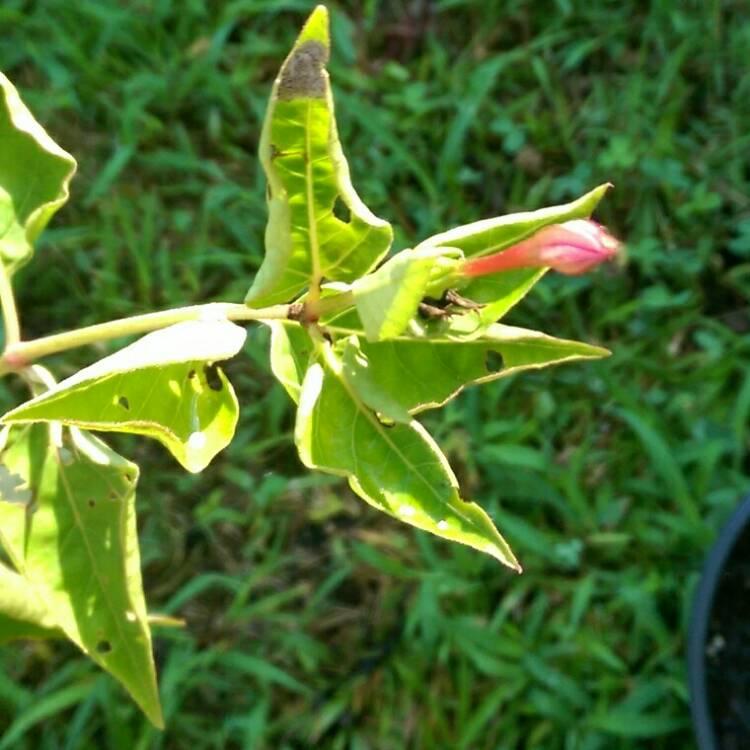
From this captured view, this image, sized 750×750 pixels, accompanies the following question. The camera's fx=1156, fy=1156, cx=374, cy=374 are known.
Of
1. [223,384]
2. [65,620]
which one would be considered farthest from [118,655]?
[223,384]

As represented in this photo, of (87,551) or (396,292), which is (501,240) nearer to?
(396,292)

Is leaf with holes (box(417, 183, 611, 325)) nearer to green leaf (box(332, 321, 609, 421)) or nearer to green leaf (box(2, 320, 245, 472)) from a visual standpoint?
green leaf (box(332, 321, 609, 421))

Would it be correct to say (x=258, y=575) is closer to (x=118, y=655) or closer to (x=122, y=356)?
(x=118, y=655)

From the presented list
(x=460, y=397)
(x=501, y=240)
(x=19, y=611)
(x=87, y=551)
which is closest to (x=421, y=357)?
(x=501, y=240)

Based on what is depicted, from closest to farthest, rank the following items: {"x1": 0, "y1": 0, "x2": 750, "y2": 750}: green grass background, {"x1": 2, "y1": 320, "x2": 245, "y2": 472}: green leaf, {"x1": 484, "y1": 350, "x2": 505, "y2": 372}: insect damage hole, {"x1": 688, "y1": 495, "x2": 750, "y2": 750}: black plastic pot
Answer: {"x1": 2, "y1": 320, "x2": 245, "y2": 472}: green leaf < {"x1": 484, "y1": 350, "x2": 505, "y2": 372}: insect damage hole < {"x1": 688, "y1": 495, "x2": 750, "y2": 750}: black plastic pot < {"x1": 0, "y1": 0, "x2": 750, "y2": 750}: green grass background

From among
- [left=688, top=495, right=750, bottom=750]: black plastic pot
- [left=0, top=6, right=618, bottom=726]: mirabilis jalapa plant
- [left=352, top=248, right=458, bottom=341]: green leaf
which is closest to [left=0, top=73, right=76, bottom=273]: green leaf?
[left=0, top=6, right=618, bottom=726]: mirabilis jalapa plant

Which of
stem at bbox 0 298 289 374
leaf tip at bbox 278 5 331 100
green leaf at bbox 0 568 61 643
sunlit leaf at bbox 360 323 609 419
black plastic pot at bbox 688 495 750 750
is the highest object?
leaf tip at bbox 278 5 331 100
